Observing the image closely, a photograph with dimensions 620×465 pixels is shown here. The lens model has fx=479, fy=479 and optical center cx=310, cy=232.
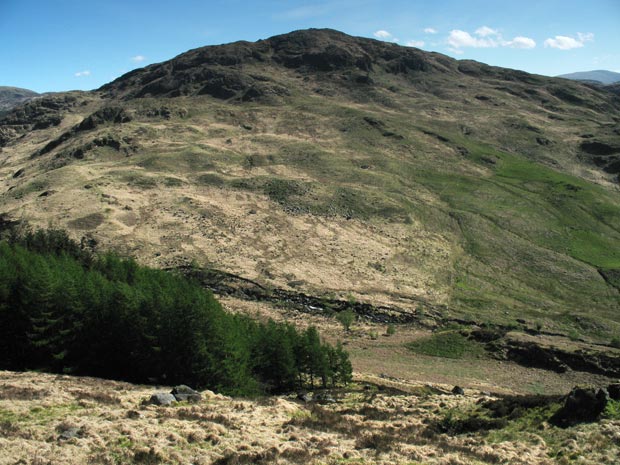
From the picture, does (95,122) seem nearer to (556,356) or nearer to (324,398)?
(324,398)

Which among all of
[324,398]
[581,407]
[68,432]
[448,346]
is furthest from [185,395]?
[448,346]

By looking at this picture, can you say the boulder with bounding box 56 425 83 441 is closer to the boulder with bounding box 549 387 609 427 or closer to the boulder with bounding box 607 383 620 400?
the boulder with bounding box 549 387 609 427

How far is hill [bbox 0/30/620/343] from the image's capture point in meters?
85.9

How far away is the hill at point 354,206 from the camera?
85938 millimetres

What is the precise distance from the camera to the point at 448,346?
68.0m

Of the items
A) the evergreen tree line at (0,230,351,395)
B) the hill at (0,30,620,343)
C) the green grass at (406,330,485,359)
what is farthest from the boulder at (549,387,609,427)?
the hill at (0,30,620,343)

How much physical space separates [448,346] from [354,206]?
53.3m

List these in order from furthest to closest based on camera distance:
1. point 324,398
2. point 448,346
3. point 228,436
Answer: point 448,346
point 324,398
point 228,436

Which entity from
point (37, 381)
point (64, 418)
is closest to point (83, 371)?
point (37, 381)

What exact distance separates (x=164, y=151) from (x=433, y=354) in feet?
355

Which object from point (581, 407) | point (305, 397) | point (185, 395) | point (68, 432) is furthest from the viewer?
point (305, 397)

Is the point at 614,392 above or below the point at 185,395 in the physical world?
above

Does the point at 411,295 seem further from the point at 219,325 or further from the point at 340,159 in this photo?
the point at 340,159

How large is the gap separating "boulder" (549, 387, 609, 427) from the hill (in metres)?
49.9
